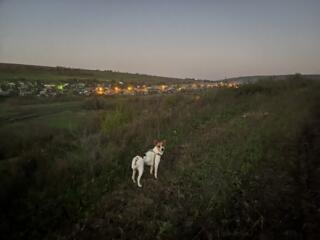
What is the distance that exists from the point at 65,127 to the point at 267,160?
48.5ft

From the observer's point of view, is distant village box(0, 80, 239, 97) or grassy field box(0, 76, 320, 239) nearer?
grassy field box(0, 76, 320, 239)

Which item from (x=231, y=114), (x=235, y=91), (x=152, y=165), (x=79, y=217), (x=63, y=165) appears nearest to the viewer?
(x=79, y=217)

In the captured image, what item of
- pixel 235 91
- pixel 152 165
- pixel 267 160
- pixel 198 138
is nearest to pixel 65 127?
pixel 198 138

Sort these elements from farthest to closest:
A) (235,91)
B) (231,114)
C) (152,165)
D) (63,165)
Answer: (235,91) < (231,114) < (63,165) < (152,165)

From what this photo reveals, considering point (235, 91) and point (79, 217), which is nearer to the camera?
point (79, 217)

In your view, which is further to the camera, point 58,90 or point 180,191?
point 58,90

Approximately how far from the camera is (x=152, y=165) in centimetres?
778

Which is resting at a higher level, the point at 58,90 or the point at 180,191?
the point at 180,191

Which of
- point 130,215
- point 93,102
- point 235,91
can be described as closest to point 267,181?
point 130,215

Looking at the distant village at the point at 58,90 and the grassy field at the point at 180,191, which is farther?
the distant village at the point at 58,90

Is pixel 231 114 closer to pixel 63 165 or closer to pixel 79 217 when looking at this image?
pixel 63 165

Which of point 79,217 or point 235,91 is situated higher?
point 235,91

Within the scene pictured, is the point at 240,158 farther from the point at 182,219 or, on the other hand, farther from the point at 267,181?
the point at 182,219

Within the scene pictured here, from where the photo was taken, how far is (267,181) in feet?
23.2
